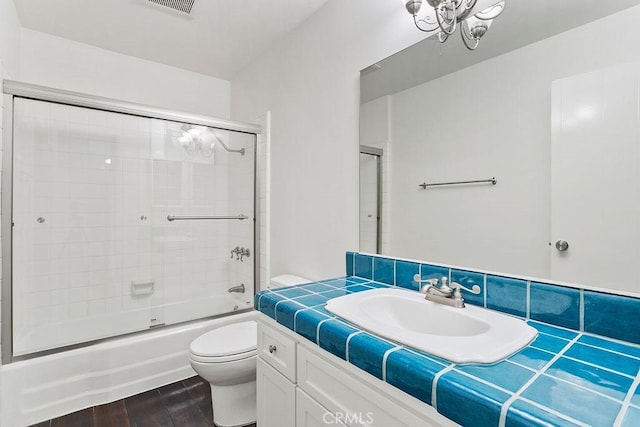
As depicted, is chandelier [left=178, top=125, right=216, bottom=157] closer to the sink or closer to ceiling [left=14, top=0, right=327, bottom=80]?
ceiling [left=14, top=0, right=327, bottom=80]

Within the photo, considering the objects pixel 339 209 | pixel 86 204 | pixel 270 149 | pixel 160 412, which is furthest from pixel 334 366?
pixel 86 204

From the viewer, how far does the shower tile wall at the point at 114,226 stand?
6.99 feet

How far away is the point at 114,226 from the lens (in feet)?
7.99

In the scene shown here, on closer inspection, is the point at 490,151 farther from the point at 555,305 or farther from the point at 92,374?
the point at 92,374

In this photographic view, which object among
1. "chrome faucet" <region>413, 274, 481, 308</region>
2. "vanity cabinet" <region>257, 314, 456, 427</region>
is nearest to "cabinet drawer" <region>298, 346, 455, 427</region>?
"vanity cabinet" <region>257, 314, 456, 427</region>

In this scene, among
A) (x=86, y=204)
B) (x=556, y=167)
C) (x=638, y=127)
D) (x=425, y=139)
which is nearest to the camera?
(x=638, y=127)

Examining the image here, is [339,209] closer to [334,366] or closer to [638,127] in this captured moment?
[334,366]

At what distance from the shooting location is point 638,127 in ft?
2.76

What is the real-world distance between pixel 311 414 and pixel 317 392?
0.27ft

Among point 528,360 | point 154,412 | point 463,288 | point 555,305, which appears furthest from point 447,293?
point 154,412

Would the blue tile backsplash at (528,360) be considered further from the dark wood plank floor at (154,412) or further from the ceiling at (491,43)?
the dark wood plank floor at (154,412)

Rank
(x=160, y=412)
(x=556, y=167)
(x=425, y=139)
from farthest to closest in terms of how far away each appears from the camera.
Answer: (x=160, y=412) → (x=425, y=139) → (x=556, y=167)

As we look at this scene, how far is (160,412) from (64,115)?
1966 millimetres

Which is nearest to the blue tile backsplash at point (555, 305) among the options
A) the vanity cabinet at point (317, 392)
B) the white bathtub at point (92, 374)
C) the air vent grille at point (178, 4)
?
the vanity cabinet at point (317, 392)
